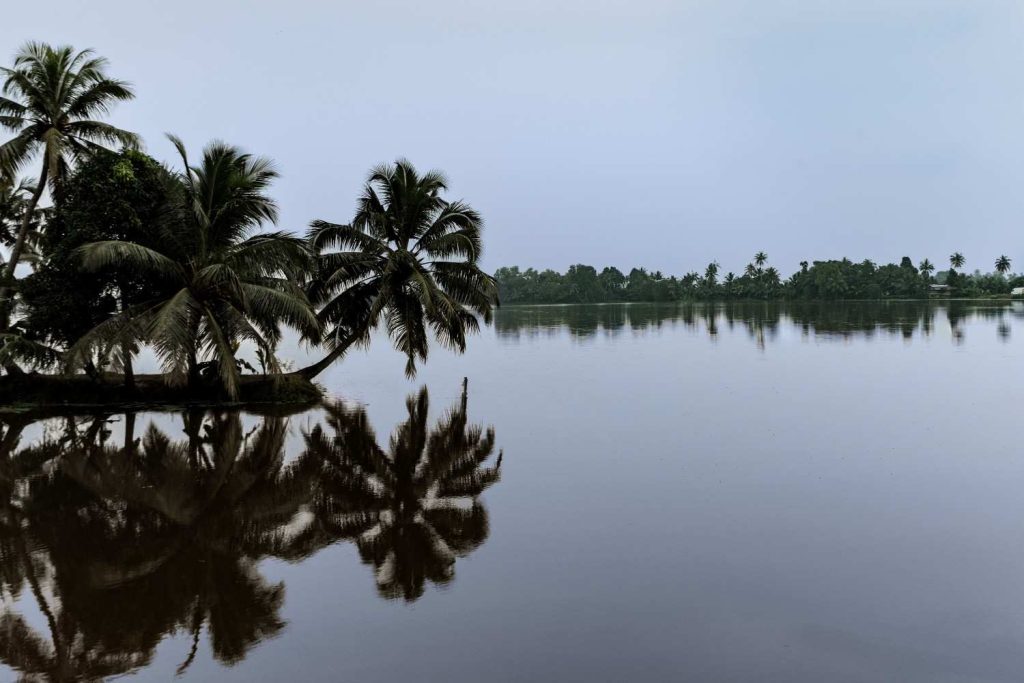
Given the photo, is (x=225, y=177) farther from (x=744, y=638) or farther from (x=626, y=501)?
(x=744, y=638)

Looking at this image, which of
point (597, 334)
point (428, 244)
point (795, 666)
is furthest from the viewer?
point (597, 334)

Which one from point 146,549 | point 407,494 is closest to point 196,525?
point 146,549

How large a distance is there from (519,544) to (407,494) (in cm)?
270

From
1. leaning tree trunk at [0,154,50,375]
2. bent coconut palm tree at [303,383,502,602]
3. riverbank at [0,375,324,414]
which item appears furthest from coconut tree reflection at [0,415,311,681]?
leaning tree trunk at [0,154,50,375]

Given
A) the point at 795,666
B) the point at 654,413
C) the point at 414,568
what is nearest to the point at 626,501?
the point at 414,568

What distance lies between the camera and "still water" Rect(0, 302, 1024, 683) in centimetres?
647

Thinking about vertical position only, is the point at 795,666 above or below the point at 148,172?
below

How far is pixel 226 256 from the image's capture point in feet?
57.3

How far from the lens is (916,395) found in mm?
20422

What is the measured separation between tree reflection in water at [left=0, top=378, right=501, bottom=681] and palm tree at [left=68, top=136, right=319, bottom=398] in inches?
89.7

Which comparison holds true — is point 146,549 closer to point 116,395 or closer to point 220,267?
point 220,267

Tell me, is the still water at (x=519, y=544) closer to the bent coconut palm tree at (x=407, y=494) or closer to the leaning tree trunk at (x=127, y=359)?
the bent coconut palm tree at (x=407, y=494)

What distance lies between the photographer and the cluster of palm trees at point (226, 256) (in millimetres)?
16906

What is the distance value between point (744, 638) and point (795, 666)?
1.81 feet
